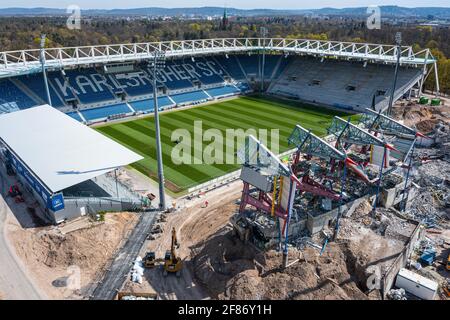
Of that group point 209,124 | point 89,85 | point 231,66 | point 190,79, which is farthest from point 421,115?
point 89,85

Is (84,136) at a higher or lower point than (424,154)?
higher

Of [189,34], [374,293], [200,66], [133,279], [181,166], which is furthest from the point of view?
[189,34]

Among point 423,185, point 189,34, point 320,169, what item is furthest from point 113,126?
point 189,34

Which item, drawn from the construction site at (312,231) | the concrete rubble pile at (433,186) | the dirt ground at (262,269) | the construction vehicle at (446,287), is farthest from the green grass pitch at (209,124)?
the construction vehicle at (446,287)

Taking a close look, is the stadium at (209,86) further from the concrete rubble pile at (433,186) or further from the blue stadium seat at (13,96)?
the concrete rubble pile at (433,186)

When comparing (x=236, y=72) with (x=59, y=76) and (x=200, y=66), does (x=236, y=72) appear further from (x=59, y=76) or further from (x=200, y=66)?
(x=59, y=76)

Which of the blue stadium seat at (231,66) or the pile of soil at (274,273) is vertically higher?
the blue stadium seat at (231,66)
